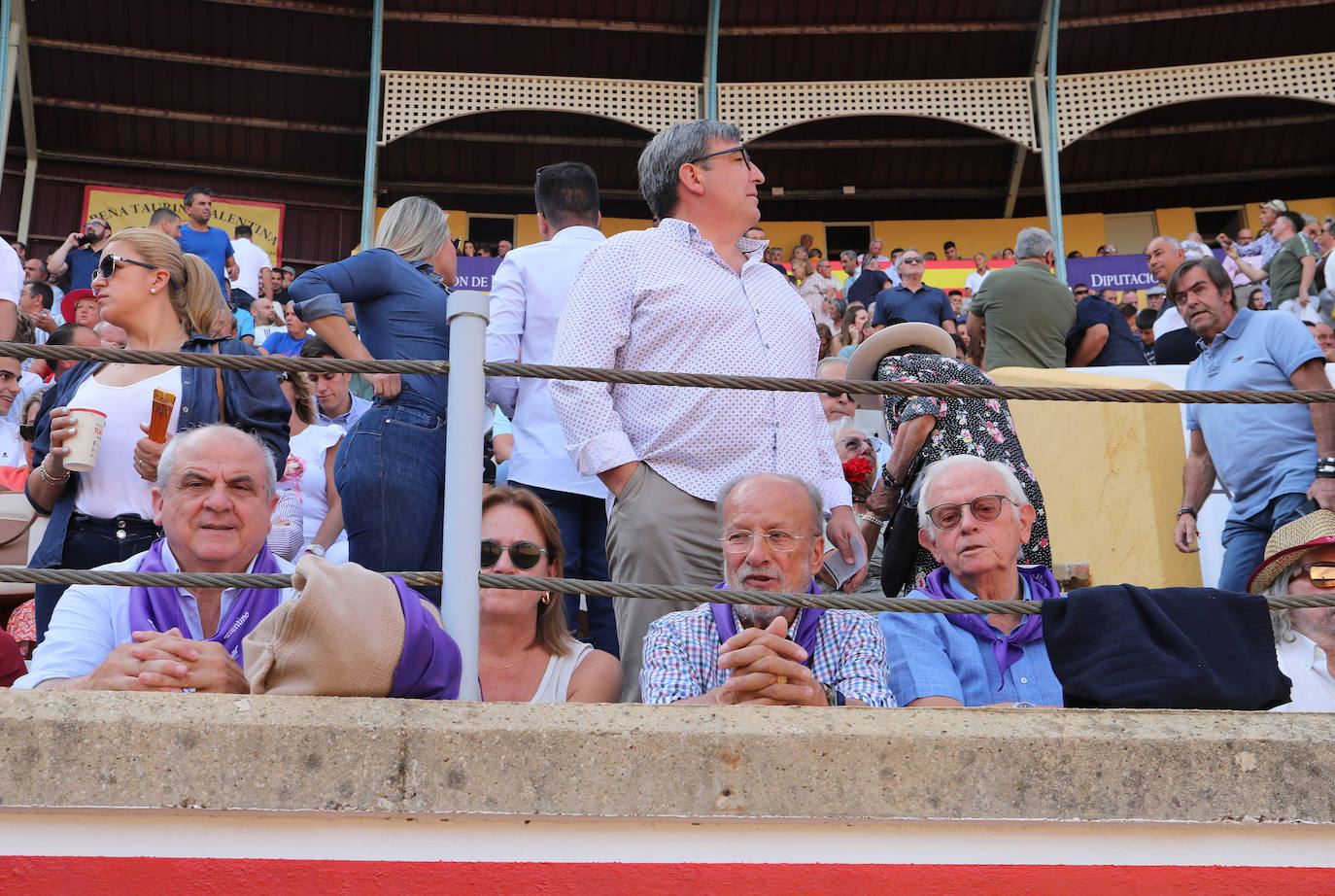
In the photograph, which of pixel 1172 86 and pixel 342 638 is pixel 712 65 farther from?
pixel 342 638

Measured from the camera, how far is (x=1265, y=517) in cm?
397

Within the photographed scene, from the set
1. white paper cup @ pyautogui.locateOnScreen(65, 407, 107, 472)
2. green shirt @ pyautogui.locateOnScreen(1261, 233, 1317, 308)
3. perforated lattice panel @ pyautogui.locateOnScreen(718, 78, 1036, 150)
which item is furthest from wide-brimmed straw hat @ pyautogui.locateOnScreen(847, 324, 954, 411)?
perforated lattice panel @ pyautogui.locateOnScreen(718, 78, 1036, 150)

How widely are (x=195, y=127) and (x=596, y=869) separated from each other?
14519mm

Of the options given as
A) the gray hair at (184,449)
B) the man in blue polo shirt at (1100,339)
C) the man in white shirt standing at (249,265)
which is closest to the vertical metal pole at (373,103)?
the man in white shirt standing at (249,265)

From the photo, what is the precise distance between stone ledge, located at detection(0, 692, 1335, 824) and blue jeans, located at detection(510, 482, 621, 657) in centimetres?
152

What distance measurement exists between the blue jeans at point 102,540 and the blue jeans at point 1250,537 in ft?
9.90

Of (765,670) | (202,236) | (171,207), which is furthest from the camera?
(171,207)

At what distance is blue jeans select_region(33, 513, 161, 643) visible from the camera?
2.71 metres

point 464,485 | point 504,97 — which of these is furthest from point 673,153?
point 504,97

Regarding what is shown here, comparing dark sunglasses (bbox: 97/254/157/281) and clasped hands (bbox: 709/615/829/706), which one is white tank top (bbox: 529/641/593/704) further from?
dark sunglasses (bbox: 97/254/157/281)

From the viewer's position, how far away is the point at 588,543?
127 inches

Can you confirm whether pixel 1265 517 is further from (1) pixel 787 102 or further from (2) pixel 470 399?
(1) pixel 787 102

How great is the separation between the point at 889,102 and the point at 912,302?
6.21m

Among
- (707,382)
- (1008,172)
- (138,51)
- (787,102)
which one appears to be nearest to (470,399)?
(707,382)
